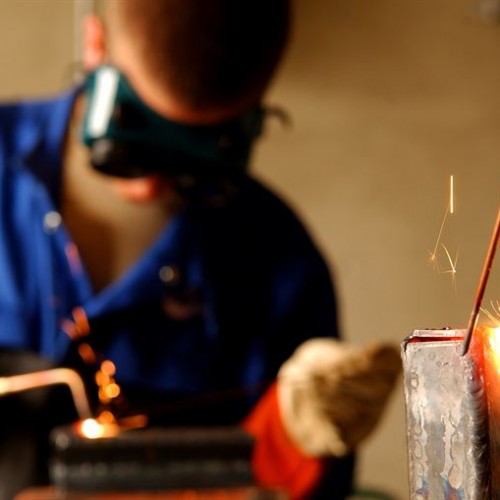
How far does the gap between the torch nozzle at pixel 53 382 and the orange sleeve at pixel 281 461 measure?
22 centimetres

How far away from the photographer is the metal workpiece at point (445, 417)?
0.85ft

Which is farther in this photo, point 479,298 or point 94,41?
point 94,41

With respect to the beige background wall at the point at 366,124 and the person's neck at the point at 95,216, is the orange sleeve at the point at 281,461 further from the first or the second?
the person's neck at the point at 95,216

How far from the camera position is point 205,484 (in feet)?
3.03

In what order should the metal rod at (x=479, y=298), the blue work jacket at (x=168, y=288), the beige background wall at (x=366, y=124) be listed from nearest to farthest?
the metal rod at (x=479, y=298) → the beige background wall at (x=366, y=124) → the blue work jacket at (x=168, y=288)

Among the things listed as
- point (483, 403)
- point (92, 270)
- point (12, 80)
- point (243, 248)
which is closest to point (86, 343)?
point (92, 270)

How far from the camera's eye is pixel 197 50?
0.99m

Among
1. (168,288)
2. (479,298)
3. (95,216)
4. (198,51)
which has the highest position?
(198,51)

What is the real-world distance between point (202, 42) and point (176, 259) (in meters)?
0.29

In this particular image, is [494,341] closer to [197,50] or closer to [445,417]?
[445,417]

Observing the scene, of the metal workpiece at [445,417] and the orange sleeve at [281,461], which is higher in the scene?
the metal workpiece at [445,417]

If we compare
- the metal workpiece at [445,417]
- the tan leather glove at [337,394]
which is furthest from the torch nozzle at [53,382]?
the metal workpiece at [445,417]

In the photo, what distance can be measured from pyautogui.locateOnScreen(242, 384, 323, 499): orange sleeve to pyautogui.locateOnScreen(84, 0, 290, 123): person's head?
0.40 meters

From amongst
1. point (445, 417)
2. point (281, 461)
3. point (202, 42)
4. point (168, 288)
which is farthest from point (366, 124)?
point (445, 417)
